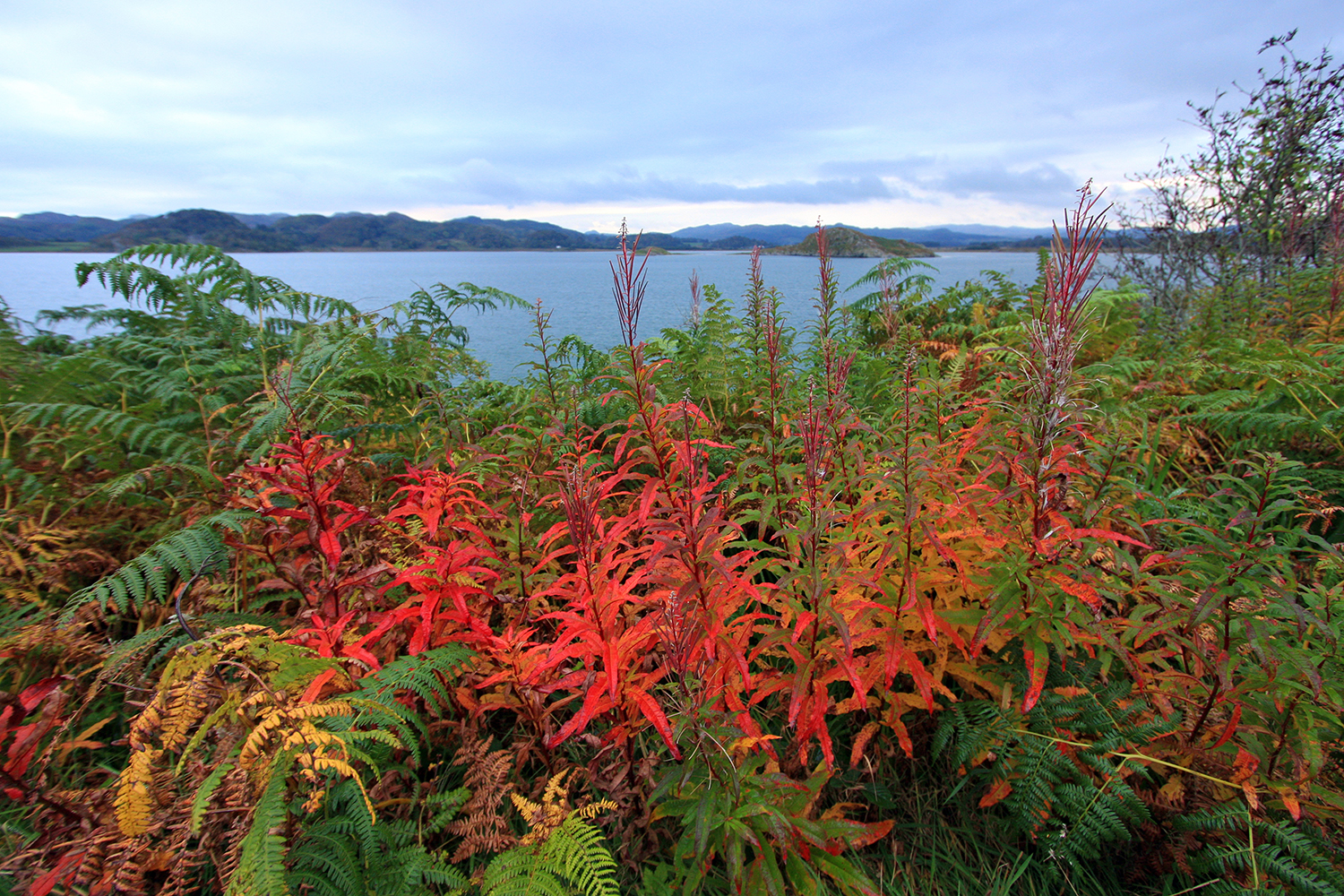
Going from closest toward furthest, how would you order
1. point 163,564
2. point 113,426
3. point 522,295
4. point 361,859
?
point 361,859, point 163,564, point 113,426, point 522,295

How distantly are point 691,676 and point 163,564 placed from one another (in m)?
2.15

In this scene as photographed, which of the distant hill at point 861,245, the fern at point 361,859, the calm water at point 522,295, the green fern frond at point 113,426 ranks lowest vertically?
the fern at point 361,859

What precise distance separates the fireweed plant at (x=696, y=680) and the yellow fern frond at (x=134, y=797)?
0.5 inches

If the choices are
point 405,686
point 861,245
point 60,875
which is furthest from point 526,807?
point 861,245

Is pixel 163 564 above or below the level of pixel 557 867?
above

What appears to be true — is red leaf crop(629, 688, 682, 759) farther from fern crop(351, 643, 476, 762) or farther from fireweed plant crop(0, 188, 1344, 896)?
fern crop(351, 643, 476, 762)

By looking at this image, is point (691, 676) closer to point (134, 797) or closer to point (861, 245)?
point (134, 797)

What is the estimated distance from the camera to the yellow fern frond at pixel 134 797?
1.41 meters

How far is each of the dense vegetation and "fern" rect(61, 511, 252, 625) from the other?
0.08 ft

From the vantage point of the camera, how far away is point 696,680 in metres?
1.74

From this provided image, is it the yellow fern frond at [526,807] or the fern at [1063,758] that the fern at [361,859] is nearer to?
the yellow fern frond at [526,807]

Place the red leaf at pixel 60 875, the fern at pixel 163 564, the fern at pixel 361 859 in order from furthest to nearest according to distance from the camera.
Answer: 1. the fern at pixel 163 564
2. the fern at pixel 361 859
3. the red leaf at pixel 60 875

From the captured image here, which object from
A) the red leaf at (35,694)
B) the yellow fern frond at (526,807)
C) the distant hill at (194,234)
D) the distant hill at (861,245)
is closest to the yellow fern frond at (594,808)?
the yellow fern frond at (526,807)

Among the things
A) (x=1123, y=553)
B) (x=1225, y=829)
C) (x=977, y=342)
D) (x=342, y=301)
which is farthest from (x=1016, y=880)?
(x=342, y=301)
